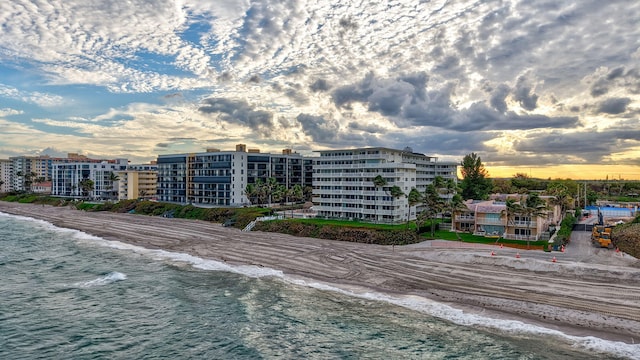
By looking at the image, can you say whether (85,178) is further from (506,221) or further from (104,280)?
(506,221)

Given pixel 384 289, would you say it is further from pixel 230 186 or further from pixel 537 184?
pixel 537 184

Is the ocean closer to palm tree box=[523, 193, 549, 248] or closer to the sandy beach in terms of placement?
the sandy beach

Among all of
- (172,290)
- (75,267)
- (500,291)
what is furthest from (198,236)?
(500,291)

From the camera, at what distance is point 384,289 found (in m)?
45.4

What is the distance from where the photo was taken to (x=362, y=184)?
3487 inches

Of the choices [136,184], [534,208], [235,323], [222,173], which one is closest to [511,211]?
[534,208]

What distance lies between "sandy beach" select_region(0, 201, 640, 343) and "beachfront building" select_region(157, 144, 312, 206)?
130 feet

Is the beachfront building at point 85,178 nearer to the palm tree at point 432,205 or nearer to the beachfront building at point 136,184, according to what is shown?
the beachfront building at point 136,184

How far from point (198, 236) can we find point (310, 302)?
149 ft

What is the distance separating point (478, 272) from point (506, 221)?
22.9m

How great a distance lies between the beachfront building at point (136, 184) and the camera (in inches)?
6107

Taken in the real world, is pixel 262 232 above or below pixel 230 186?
below

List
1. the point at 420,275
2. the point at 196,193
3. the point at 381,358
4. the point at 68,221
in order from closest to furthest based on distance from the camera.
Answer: the point at 381,358, the point at 420,275, the point at 68,221, the point at 196,193

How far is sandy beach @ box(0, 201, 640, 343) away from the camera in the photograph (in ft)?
120
